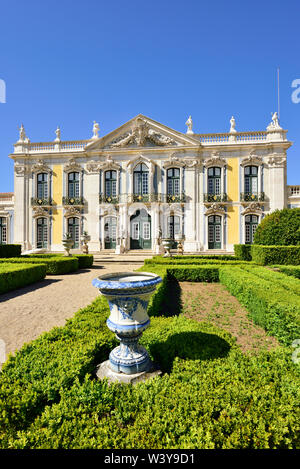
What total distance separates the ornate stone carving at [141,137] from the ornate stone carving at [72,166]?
3902 millimetres

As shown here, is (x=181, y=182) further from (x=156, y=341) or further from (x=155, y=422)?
(x=155, y=422)

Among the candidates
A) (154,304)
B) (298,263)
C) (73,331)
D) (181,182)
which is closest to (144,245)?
(181,182)

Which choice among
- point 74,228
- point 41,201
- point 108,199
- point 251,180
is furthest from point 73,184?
point 251,180

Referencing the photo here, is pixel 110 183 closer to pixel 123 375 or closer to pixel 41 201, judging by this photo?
pixel 41 201

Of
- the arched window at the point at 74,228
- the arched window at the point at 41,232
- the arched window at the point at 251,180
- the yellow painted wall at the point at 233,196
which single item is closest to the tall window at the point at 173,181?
the yellow painted wall at the point at 233,196

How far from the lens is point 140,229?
67.1 feet

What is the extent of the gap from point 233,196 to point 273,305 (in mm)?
17015

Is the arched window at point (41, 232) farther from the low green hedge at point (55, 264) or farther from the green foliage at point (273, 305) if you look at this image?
the green foliage at point (273, 305)

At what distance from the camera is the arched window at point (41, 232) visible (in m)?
21.3

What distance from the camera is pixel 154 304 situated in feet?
16.4

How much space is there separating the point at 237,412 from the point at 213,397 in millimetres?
218

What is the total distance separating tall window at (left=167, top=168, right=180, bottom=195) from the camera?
2023cm

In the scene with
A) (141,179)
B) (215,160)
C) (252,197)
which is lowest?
(252,197)

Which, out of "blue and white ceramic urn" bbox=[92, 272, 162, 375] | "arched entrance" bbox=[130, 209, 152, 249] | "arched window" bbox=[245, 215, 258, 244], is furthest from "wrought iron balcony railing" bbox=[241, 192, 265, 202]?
"blue and white ceramic urn" bbox=[92, 272, 162, 375]
